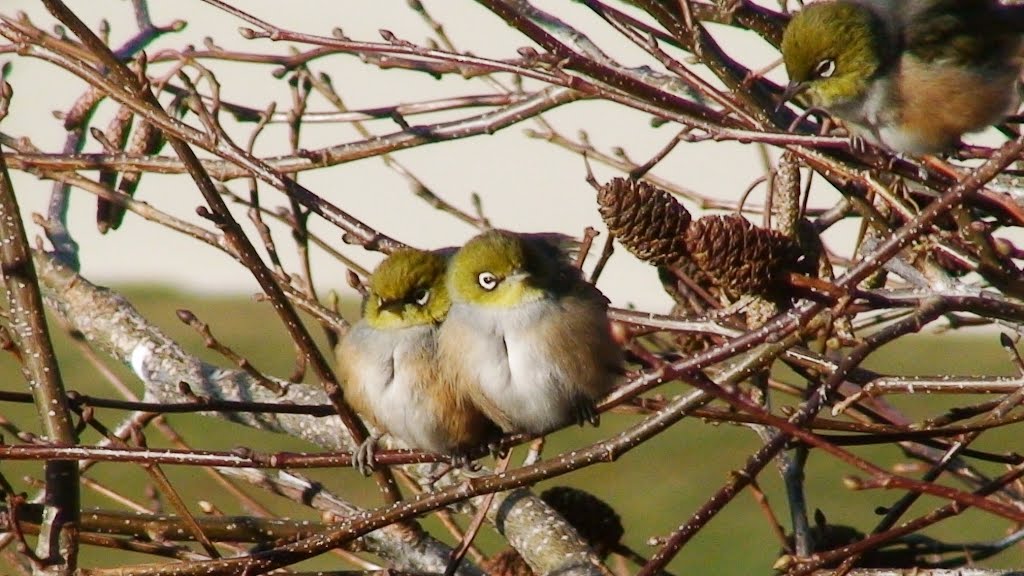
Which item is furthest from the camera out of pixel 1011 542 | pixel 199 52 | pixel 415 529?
pixel 199 52

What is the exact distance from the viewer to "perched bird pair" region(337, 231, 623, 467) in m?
3.55

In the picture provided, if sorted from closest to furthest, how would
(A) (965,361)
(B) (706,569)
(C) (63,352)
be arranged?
(B) (706,569) < (A) (965,361) < (C) (63,352)

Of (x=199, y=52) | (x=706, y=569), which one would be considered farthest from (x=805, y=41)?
(x=706, y=569)

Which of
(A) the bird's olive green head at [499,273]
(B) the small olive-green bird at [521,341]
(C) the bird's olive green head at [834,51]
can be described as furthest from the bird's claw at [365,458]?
(C) the bird's olive green head at [834,51]

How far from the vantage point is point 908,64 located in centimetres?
466

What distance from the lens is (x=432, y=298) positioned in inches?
147

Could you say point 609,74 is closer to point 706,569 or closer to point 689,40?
point 689,40

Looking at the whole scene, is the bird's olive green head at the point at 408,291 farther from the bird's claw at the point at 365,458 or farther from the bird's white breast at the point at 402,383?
the bird's claw at the point at 365,458

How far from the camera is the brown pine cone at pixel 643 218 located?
9.63ft

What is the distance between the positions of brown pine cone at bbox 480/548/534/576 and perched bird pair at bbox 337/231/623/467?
40 cm

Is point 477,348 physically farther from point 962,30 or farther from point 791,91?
point 962,30

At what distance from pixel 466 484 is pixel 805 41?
207 centimetres

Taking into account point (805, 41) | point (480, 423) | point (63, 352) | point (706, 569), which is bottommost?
point (63, 352)

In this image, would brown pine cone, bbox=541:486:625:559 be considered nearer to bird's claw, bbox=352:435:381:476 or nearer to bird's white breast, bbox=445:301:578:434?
bird's white breast, bbox=445:301:578:434
